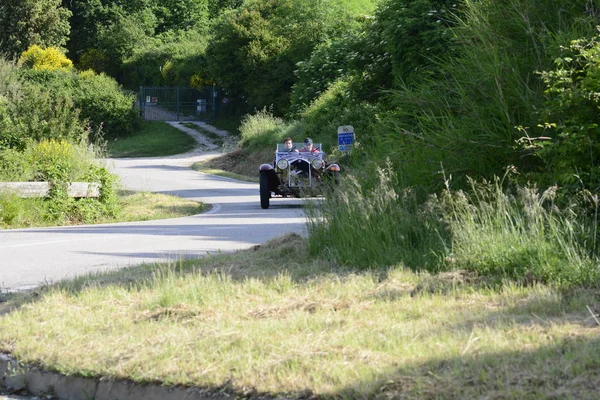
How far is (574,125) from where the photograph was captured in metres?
8.88

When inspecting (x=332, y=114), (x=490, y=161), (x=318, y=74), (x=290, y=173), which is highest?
(x=318, y=74)

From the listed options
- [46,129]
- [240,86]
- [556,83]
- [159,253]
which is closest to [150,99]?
[240,86]

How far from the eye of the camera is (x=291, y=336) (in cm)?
625

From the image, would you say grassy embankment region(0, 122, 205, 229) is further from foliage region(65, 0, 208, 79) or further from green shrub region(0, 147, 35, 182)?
foliage region(65, 0, 208, 79)

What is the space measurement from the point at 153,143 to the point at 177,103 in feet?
42.7

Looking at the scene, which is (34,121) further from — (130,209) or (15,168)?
(15,168)

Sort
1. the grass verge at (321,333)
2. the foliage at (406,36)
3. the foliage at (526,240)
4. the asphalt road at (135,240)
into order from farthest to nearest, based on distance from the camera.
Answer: the foliage at (406,36) → the asphalt road at (135,240) → the foliage at (526,240) → the grass verge at (321,333)

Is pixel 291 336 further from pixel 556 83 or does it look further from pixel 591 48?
pixel 591 48

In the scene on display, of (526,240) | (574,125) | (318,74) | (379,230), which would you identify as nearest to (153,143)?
(318,74)

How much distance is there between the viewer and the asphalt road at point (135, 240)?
1159cm

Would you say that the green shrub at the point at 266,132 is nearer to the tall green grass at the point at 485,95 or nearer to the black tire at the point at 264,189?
the black tire at the point at 264,189

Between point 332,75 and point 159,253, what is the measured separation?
36.2 meters

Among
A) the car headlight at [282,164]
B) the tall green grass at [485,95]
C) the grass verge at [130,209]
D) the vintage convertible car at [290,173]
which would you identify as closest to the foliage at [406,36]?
the vintage convertible car at [290,173]

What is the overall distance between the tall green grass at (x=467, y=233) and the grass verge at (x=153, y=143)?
47.1m
